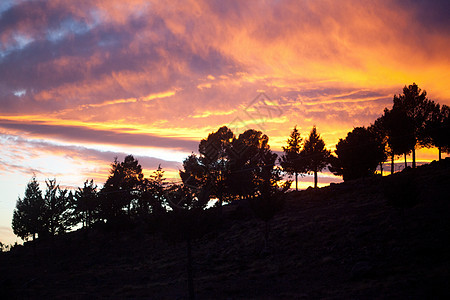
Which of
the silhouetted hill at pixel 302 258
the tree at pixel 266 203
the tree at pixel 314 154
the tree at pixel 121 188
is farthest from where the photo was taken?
the tree at pixel 314 154

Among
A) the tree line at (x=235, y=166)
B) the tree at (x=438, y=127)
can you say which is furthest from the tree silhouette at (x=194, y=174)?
the tree at (x=438, y=127)

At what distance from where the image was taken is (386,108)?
201 feet

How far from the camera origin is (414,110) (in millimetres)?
62000

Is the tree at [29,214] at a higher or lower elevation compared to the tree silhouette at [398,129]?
lower

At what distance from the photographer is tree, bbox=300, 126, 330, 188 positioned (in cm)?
6325

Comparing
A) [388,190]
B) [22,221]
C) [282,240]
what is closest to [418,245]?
[388,190]

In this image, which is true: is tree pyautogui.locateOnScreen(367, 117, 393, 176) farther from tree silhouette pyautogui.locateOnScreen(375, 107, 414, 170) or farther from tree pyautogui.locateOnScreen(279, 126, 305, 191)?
tree pyautogui.locateOnScreen(279, 126, 305, 191)

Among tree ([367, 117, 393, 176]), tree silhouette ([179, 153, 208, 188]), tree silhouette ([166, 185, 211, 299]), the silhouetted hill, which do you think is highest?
tree ([367, 117, 393, 176])

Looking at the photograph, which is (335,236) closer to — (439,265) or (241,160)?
(439,265)

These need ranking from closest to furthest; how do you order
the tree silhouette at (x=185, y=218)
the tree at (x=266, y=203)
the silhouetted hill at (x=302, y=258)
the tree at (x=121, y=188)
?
1. the silhouetted hill at (x=302, y=258)
2. the tree silhouette at (x=185, y=218)
3. the tree at (x=266, y=203)
4. the tree at (x=121, y=188)

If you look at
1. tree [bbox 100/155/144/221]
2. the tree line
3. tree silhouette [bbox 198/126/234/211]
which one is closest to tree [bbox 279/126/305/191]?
the tree line

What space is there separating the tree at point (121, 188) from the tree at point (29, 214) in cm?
1030

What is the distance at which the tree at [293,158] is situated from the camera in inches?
2509

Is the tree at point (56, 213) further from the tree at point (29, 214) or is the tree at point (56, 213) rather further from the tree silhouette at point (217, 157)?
the tree silhouette at point (217, 157)
